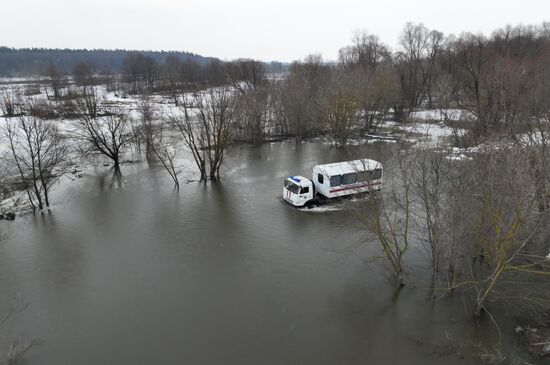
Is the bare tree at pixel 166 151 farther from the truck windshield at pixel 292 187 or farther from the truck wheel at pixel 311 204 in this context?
the truck wheel at pixel 311 204

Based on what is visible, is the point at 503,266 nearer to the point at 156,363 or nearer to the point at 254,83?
the point at 156,363

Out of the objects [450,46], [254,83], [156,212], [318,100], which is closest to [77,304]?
[156,212]

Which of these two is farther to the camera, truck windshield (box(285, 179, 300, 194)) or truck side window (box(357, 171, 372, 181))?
truck windshield (box(285, 179, 300, 194))

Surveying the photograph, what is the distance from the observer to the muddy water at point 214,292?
12.0 meters

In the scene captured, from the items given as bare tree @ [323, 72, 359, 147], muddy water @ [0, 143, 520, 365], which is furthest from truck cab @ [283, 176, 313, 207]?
bare tree @ [323, 72, 359, 147]

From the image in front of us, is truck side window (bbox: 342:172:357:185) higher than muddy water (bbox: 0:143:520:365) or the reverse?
higher

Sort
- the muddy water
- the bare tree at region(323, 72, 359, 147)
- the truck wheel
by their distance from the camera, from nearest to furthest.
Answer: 1. the muddy water
2. the truck wheel
3. the bare tree at region(323, 72, 359, 147)

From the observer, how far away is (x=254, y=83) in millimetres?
59625

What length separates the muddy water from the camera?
12.0m

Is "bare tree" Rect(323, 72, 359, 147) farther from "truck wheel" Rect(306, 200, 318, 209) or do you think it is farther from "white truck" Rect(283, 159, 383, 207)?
"truck wheel" Rect(306, 200, 318, 209)

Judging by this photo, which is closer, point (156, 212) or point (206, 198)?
point (156, 212)

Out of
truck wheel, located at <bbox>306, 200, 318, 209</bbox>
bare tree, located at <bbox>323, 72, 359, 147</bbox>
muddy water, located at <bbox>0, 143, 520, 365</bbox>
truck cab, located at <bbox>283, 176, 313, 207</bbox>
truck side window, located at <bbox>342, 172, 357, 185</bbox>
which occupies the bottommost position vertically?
muddy water, located at <bbox>0, 143, 520, 365</bbox>

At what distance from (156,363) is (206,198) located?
1458 cm

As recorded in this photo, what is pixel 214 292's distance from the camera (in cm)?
1495
